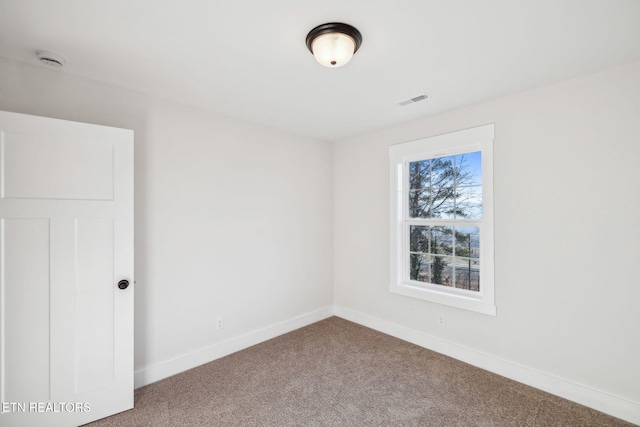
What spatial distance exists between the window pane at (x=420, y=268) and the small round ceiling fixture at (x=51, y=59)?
3549 millimetres

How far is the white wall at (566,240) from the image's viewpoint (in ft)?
6.77

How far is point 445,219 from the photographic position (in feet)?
10.3

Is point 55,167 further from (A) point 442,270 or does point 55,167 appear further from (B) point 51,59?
(A) point 442,270

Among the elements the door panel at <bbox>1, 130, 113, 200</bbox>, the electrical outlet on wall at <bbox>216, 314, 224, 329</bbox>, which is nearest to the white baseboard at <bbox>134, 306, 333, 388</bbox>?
the electrical outlet on wall at <bbox>216, 314, 224, 329</bbox>

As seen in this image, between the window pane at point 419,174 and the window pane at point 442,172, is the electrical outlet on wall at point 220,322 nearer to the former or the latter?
the window pane at point 419,174

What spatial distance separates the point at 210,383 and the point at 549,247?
120 inches

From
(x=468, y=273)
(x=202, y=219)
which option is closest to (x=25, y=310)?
(x=202, y=219)

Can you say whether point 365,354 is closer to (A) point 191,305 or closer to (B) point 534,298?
(B) point 534,298

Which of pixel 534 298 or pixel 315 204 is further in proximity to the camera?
pixel 315 204

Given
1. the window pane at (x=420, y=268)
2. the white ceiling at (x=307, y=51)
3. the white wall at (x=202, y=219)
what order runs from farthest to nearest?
the window pane at (x=420, y=268) < the white wall at (x=202, y=219) < the white ceiling at (x=307, y=51)

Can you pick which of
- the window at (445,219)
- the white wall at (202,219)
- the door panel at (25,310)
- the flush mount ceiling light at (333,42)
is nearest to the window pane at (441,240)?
the window at (445,219)

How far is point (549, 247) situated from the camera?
2393 millimetres

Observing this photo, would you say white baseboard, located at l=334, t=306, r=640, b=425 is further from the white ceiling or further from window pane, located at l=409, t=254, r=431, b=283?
the white ceiling

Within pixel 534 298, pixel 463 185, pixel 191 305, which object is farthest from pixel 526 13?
pixel 191 305
